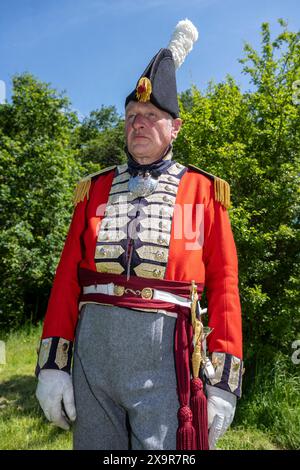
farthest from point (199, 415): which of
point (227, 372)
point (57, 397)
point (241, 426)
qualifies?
point (241, 426)

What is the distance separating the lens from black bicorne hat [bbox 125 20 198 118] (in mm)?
2209

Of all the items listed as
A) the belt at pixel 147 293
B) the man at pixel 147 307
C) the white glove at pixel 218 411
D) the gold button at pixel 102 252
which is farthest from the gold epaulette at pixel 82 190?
the white glove at pixel 218 411

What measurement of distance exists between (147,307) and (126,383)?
0.33 m

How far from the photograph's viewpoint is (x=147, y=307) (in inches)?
76.4

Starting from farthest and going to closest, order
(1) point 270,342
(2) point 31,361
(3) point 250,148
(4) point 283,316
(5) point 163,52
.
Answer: (2) point 31,361
(3) point 250,148
(1) point 270,342
(4) point 283,316
(5) point 163,52

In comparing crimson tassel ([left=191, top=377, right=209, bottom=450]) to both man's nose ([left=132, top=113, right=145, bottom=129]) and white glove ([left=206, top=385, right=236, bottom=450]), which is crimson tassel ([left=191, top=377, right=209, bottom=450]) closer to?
white glove ([left=206, top=385, right=236, bottom=450])

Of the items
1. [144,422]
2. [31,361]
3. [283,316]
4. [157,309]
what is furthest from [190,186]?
[31,361]

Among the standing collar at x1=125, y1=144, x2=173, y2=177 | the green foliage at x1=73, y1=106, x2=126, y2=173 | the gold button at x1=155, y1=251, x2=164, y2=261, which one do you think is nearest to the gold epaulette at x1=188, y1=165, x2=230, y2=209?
the standing collar at x1=125, y1=144, x2=173, y2=177

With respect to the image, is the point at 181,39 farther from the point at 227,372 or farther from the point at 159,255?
the point at 227,372

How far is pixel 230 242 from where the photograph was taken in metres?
2.15

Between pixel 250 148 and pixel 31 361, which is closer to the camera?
pixel 250 148

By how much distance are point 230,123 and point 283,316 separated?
2.35 meters

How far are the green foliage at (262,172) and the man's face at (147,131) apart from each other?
8.33 feet
